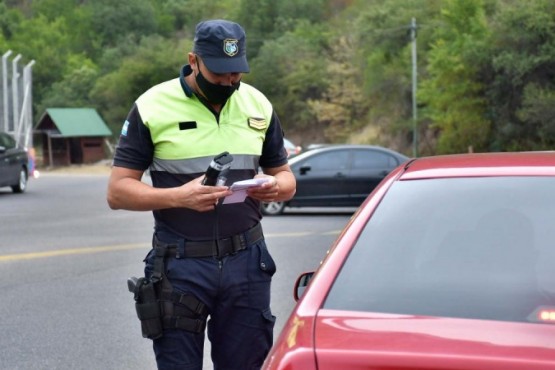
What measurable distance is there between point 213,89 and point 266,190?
43 cm

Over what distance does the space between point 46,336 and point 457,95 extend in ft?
149

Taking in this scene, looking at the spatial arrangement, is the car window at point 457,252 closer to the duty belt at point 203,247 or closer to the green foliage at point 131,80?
the duty belt at point 203,247

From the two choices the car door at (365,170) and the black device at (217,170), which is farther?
the car door at (365,170)

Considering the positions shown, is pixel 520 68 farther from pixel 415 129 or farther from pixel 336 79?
pixel 336 79

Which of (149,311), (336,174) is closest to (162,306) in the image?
(149,311)

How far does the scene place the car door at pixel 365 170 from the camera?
2208cm

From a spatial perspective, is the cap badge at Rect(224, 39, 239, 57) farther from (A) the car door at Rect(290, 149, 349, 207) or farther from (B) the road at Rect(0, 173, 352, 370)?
(A) the car door at Rect(290, 149, 349, 207)

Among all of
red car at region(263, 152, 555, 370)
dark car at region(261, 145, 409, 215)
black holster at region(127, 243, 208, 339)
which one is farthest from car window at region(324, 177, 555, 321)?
dark car at region(261, 145, 409, 215)

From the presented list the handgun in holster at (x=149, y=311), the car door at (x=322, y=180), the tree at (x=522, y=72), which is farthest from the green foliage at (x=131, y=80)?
the handgun in holster at (x=149, y=311)

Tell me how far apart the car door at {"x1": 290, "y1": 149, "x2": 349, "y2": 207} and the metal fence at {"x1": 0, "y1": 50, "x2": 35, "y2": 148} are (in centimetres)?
2121

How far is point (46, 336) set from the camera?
8.77m

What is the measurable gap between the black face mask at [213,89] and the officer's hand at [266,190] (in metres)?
0.33

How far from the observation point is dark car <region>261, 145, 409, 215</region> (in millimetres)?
21922

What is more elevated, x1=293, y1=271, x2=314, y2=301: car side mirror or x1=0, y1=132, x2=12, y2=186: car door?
x1=293, y1=271, x2=314, y2=301: car side mirror
